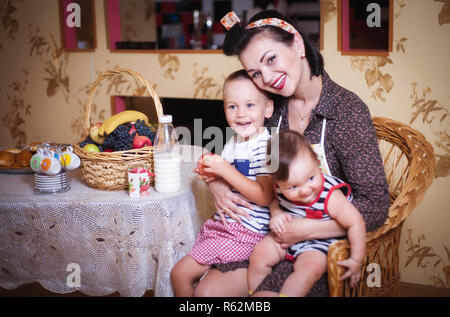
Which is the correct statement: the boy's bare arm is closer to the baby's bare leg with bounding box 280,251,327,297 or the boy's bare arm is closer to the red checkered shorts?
the red checkered shorts

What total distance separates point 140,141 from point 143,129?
0.07 m

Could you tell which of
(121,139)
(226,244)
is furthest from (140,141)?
(226,244)

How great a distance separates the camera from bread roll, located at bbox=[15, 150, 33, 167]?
186 cm

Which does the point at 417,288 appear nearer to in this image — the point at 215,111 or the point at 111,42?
the point at 215,111

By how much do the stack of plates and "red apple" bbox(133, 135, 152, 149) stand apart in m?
0.27

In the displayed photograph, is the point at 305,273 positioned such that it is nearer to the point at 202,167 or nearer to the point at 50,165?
the point at 202,167

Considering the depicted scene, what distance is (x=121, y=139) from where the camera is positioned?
5.34ft

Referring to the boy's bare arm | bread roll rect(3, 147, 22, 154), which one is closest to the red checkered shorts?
the boy's bare arm

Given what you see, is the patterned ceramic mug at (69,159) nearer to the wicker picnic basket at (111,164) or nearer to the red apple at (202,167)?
the wicker picnic basket at (111,164)

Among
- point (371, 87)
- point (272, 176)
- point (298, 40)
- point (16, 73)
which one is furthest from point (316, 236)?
point (16, 73)

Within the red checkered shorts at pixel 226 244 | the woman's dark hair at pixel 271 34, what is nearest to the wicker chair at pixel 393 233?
the red checkered shorts at pixel 226 244
